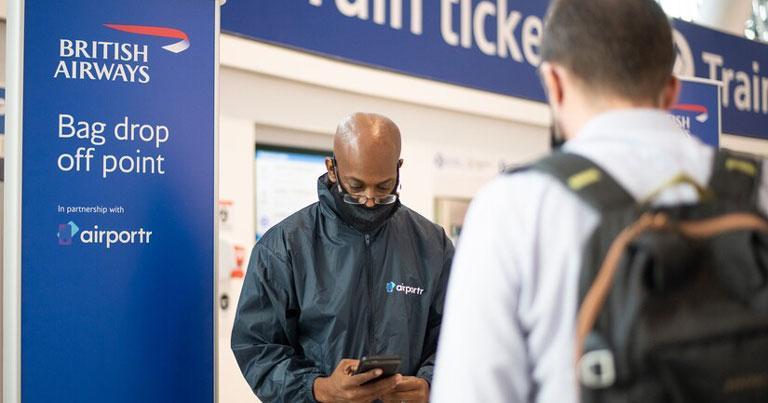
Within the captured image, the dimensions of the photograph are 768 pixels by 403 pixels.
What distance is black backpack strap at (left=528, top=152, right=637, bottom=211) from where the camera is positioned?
1.04 m

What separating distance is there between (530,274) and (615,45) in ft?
1.11

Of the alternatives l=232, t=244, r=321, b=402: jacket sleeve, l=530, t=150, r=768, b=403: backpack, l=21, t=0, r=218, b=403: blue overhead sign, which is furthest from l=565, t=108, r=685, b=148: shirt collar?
l=21, t=0, r=218, b=403: blue overhead sign

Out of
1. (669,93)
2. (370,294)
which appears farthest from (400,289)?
(669,93)

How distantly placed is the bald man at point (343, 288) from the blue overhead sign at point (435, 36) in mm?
1498

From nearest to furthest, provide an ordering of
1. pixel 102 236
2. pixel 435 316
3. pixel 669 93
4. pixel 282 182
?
pixel 669 93, pixel 435 316, pixel 102 236, pixel 282 182

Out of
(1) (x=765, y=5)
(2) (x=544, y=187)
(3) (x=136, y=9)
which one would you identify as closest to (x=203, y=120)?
(3) (x=136, y=9)

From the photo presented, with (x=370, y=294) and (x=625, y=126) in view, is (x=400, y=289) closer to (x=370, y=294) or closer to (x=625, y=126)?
(x=370, y=294)

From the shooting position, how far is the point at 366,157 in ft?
7.91

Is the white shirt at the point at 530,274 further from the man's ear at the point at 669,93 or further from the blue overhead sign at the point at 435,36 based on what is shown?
the blue overhead sign at the point at 435,36

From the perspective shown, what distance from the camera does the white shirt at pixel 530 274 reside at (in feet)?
3.50

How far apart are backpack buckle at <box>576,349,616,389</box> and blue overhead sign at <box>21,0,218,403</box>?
6.60 feet

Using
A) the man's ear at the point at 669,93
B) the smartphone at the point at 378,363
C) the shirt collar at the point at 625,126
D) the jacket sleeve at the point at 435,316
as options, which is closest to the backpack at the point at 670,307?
the shirt collar at the point at 625,126

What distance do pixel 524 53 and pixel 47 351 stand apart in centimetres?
363

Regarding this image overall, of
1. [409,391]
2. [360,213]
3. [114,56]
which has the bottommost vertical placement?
[409,391]
